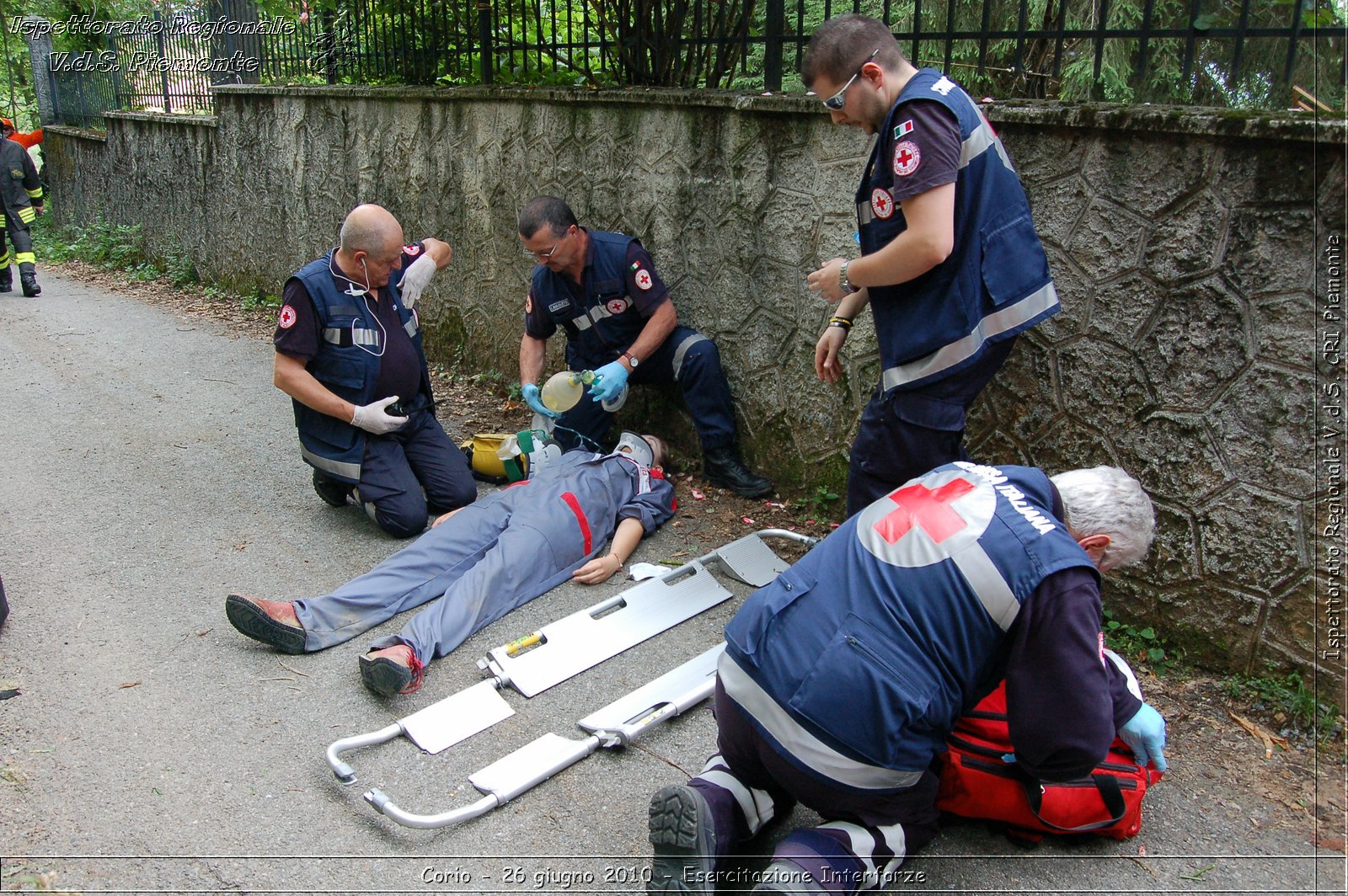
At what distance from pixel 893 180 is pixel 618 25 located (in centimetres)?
301

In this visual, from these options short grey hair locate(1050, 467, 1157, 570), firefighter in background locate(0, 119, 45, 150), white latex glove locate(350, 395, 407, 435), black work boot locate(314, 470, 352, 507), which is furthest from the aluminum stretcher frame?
firefighter in background locate(0, 119, 45, 150)

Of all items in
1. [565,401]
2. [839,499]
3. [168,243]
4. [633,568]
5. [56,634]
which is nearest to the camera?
[56,634]

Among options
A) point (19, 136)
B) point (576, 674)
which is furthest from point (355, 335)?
point (19, 136)

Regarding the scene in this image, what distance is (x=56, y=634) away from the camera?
346 cm

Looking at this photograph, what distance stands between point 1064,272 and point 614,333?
2209 mm

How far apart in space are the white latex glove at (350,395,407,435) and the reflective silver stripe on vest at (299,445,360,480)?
0.18 m

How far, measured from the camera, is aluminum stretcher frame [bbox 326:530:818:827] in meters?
2.69

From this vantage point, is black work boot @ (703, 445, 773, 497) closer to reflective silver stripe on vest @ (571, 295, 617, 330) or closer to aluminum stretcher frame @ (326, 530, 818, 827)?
aluminum stretcher frame @ (326, 530, 818, 827)

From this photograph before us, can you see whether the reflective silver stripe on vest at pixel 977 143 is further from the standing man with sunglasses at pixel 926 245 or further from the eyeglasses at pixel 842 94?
the eyeglasses at pixel 842 94

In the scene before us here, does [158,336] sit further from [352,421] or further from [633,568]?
[633,568]

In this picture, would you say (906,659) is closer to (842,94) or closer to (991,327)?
(991,327)

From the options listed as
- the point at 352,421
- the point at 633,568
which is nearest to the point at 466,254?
the point at 352,421

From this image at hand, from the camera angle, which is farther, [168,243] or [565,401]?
[168,243]

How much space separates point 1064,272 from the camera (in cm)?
337
